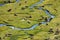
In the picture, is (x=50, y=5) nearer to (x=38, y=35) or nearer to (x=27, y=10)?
(x=27, y=10)

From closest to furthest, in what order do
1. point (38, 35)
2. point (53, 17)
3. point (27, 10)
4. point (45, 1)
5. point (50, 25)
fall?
1. point (38, 35)
2. point (50, 25)
3. point (53, 17)
4. point (27, 10)
5. point (45, 1)

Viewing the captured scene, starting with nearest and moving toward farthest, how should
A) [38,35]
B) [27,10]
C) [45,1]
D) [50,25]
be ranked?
[38,35] → [50,25] → [27,10] → [45,1]

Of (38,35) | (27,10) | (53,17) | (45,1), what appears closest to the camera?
(38,35)

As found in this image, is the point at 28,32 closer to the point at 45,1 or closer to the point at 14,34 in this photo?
the point at 14,34

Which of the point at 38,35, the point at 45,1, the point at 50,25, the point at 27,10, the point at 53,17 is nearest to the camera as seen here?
the point at 38,35

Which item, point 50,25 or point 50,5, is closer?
point 50,25

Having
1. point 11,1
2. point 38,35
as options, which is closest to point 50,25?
point 38,35

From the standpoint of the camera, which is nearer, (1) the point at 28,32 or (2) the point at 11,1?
(1) the point at 28,32

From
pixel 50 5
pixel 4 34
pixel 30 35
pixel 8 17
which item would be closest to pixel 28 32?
pixel 30 35
